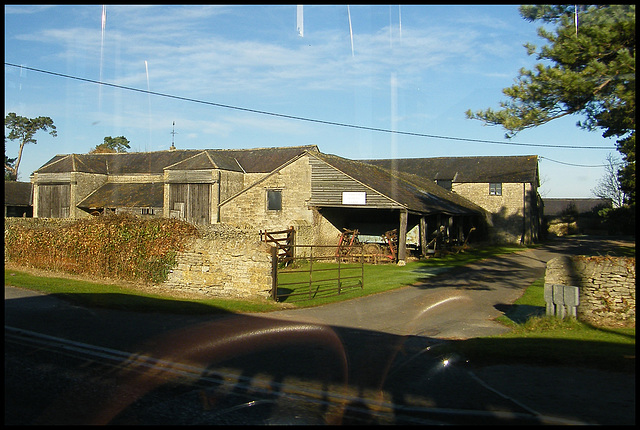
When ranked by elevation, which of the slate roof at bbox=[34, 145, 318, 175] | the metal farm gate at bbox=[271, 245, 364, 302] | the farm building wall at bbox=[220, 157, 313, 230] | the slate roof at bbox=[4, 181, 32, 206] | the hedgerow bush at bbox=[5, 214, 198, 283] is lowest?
the metal farm gate at bbox=[271, 245, 364, 302]

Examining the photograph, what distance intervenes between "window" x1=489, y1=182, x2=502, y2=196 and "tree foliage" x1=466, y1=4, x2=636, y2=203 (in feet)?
120

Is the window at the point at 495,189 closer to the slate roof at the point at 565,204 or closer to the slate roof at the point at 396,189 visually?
the slate roof at the point at 396,189

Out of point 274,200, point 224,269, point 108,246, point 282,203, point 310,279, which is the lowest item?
point 310,279

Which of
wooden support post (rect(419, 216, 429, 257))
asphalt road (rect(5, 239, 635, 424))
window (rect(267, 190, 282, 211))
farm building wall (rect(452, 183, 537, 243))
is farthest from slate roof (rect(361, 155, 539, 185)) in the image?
asphalt road (rect(5, 239, 635, 424))

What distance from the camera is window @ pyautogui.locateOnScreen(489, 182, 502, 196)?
49.1 m

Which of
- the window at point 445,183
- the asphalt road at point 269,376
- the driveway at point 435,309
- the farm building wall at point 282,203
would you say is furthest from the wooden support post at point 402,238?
the window at point 445,183

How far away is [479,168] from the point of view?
52438mm

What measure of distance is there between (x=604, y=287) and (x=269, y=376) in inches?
340

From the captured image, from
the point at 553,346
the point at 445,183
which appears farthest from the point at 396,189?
the point at 553,346

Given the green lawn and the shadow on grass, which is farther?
the shadow on grass

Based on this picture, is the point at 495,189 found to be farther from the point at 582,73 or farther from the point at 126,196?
the point at 582,73

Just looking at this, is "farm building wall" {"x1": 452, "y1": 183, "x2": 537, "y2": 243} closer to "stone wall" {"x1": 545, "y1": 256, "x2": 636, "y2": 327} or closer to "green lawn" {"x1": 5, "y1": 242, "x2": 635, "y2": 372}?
"green lawn" {"x1": 5, "y1": 242, "x2": 635, "y2": 372}

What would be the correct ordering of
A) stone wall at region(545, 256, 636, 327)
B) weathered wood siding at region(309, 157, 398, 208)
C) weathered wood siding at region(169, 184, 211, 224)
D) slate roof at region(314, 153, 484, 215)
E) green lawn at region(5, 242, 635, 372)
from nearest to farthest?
Answer: green lawn at region(5, 242, 635, 372)
stone wall at region(545, 256, 636, 327)
weathered wood siding at region(309, 157, 398, 208)
slate roof at region(314, 153, 484, 215)
weathered wood siding at region(169, 184, 211, 224)

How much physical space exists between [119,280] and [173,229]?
2.78m
